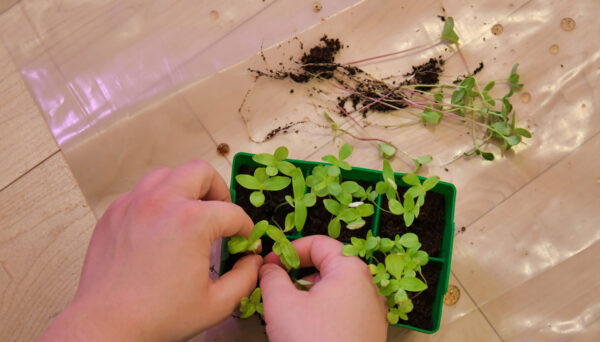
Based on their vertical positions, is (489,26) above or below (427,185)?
above

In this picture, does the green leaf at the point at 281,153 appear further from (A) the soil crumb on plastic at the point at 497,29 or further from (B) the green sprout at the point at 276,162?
(A) the soil crumb on plastic at the point at 497,29

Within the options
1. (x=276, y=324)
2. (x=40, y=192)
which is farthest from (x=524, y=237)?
(x=40, y=192)

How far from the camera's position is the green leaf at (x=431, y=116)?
39.5 inches

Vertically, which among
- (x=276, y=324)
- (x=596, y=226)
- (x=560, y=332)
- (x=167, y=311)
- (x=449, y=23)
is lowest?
(x=560, y=332)

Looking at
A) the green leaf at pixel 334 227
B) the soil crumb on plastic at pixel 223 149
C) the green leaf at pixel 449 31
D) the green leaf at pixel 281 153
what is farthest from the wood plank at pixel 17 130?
the green leaf at pixel 449 31

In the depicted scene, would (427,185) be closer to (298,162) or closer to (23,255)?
(298,162)

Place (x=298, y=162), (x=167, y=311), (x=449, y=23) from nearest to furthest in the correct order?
(x=167, y=311)
(x=298, y=162)
(x=449, y=23)

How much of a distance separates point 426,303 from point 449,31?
2.07ft

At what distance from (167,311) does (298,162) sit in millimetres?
402

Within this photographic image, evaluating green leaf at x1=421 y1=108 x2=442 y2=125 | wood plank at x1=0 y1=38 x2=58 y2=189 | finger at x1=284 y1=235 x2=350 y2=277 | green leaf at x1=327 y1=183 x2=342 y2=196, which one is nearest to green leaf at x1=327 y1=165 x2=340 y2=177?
green leaf at x1=327 y1=183 x2=342 y2=196

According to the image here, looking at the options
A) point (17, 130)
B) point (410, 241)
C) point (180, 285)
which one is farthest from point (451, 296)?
point (17, 130)

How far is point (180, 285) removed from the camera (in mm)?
646

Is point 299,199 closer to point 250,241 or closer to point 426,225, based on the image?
point 250,241

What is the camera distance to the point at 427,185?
797mm
